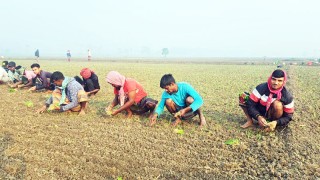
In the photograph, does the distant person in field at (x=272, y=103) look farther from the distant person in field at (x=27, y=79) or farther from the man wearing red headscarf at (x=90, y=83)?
the distant person in field at (x=27, y=79)

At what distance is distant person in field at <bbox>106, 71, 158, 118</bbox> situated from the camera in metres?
5.59

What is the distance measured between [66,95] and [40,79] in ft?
11.7

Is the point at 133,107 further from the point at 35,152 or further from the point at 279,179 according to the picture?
the point at 279,179

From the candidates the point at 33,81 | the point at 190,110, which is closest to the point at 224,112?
the point at 190,110

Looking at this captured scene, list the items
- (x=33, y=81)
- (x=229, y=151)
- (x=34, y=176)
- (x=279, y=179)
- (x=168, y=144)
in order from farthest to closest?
(x=33, y=81)
(x=168, y=144)
(x=229, y=151)
(x=34, y=176)
(x=279, y=179)

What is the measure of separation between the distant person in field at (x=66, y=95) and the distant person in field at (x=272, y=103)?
12.3ft

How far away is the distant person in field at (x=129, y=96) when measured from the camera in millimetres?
5586

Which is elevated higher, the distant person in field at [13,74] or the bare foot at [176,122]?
the distant person in field at [13,74]

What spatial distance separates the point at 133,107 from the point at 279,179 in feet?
11.8

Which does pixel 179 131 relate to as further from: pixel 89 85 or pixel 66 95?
pixel 89 85

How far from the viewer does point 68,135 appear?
16.0ft

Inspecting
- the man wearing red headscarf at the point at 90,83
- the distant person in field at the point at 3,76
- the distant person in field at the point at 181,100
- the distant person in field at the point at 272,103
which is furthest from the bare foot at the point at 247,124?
the distant person in field at the point at 3,76

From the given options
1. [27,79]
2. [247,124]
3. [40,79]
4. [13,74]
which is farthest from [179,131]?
[13,74]

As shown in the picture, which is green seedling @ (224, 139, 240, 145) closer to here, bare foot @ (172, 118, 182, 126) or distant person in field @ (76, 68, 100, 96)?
bare foot @ (172, 118, 182, 126)
